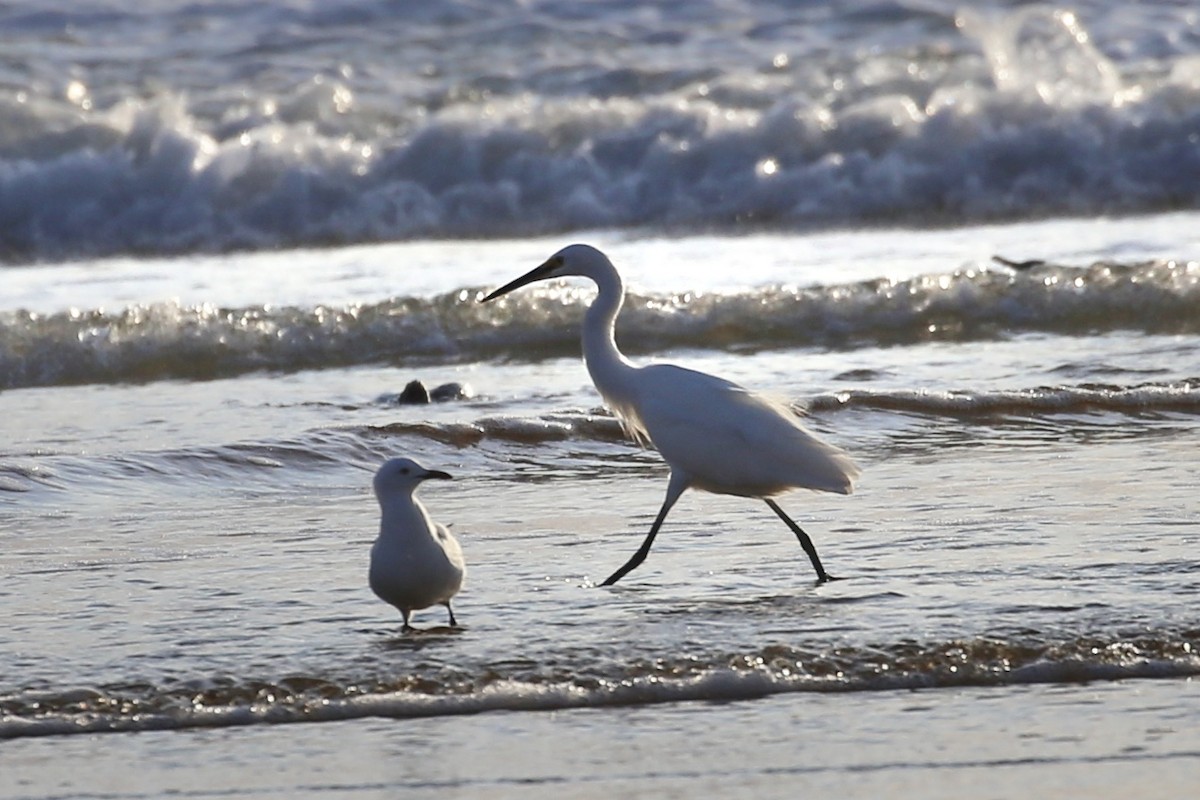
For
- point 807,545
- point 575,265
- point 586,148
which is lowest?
point 807,545

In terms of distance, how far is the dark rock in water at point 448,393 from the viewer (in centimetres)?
838

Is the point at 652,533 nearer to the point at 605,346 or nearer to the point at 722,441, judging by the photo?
the point at 722,441

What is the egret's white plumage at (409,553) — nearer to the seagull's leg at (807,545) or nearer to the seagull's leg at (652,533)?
the seagull's leg at (652,533)

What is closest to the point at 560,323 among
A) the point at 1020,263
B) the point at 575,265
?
the point at 1020,263

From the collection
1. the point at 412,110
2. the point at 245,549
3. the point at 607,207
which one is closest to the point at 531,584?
the point at 245,549

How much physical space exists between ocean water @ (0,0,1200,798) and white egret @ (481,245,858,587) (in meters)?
0.18

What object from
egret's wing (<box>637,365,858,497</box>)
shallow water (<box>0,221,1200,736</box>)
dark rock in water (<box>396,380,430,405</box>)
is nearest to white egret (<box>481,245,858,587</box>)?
egret's wing (<box>637,365,858,497</box>)

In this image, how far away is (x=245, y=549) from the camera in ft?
18.3

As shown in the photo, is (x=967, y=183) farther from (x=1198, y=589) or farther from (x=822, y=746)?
(x=822, y=746)

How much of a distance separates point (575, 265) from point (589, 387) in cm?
253

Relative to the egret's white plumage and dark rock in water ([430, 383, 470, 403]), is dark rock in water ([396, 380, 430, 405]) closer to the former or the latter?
dark rock in water ([430, 383, 470, 403])

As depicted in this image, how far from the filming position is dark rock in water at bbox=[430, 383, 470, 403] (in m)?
8.38

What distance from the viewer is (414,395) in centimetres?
830

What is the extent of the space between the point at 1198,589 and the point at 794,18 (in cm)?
1391
